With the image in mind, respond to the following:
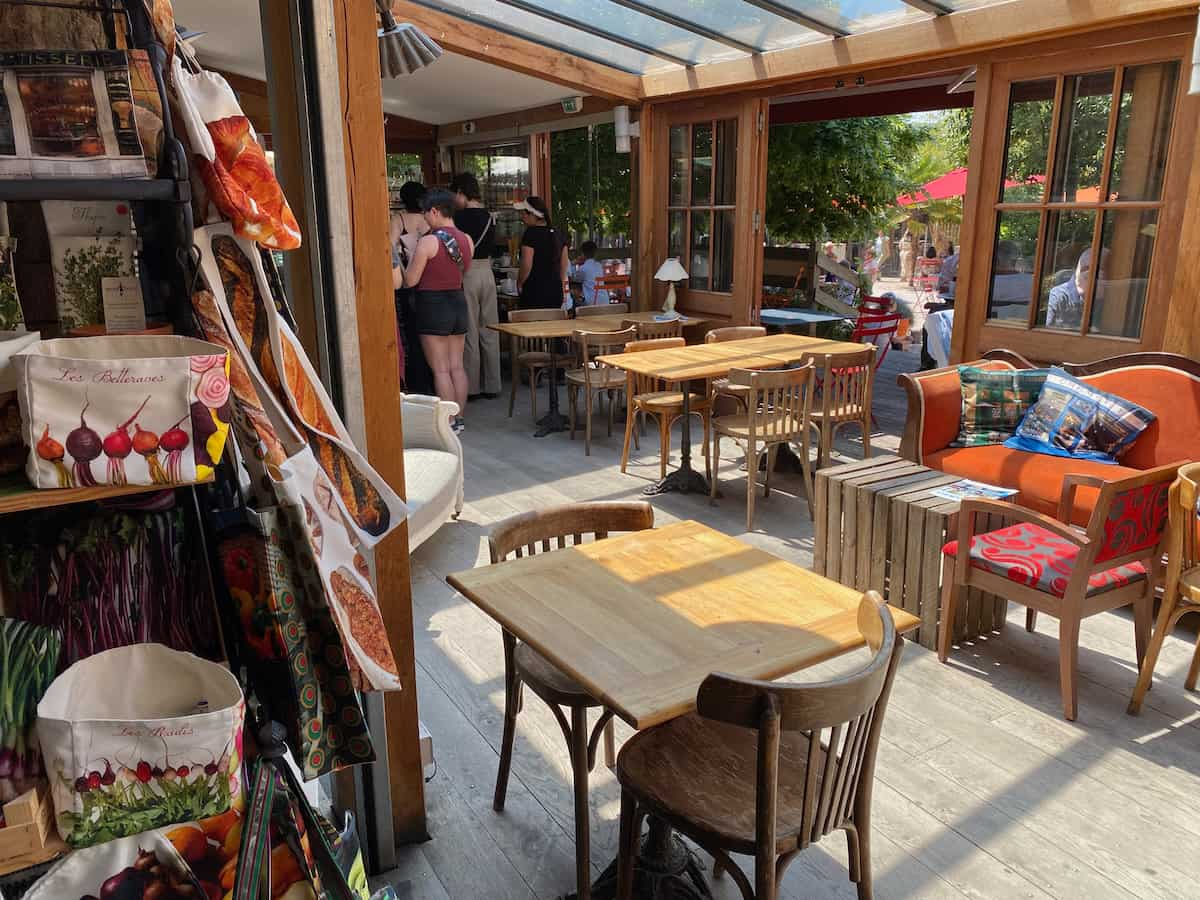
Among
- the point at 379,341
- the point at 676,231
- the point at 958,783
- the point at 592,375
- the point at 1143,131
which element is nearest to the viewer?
the point at 379,341

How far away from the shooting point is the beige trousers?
25.6 ft

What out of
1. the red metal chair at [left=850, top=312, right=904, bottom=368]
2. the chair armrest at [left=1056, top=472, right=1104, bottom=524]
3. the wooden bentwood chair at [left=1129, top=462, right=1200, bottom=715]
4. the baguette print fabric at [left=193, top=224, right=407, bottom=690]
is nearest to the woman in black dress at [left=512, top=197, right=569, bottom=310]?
the red metal chair at [left=850, top=312, right=904, bottom=368]

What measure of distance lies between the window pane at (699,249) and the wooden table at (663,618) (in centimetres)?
522

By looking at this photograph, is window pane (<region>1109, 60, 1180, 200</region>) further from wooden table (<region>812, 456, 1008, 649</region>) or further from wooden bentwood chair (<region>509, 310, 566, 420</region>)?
wooden bentwood chair (<region>509, 310, 566, 420</region>)

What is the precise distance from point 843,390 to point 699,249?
2.64 meters

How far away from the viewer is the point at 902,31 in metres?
5.17

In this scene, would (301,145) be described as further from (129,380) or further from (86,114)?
(129,380)

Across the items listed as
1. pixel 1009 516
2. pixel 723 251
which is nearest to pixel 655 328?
pixel 723 251

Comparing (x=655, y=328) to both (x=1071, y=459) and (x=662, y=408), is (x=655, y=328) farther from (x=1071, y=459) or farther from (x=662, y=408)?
(x=1071, y=459)

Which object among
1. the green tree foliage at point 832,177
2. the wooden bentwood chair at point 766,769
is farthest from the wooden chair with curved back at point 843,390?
the green tree foliage at point 832,177

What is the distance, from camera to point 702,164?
7.17 meters

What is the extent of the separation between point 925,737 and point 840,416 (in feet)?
8.34

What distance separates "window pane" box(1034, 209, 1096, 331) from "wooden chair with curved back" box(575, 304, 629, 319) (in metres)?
3.83

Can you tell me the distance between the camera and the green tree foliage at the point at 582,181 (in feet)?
34.5
